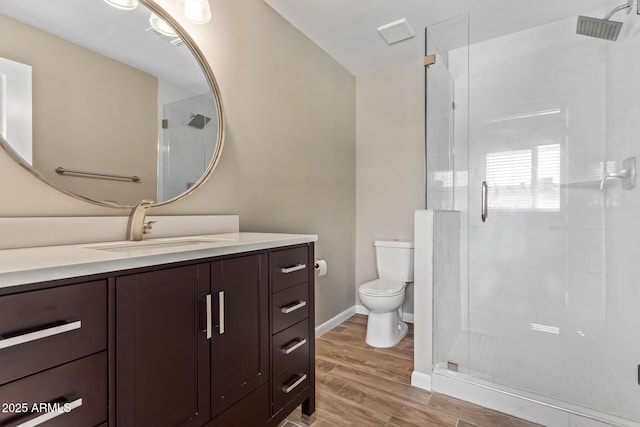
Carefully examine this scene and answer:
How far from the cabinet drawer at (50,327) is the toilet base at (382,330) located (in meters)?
1.98

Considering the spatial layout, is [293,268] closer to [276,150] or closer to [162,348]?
[162,348]

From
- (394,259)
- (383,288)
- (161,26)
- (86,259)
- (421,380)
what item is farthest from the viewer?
(394,259)

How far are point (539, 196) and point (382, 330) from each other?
5.04 ft

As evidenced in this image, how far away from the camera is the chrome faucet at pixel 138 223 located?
4.26 feet

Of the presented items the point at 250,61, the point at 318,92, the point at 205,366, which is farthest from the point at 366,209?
the point at 205,366

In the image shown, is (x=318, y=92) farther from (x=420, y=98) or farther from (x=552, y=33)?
(x=552, y=33)

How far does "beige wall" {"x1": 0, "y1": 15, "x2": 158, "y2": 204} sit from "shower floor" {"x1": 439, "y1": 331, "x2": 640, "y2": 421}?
1.99 m

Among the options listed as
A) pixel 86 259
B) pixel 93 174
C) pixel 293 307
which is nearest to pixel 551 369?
pixel 293 307

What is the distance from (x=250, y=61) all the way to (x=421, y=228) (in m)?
1.50

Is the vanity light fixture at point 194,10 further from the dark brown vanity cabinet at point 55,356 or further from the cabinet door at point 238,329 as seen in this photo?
the dark brown vanity cabinet at point 55,356

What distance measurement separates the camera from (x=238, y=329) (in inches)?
44.6

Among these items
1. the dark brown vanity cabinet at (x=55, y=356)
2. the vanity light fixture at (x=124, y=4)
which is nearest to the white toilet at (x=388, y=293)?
the dark brown vanity cabinet at (x=55, y=356)

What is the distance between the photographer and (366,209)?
3.14 metres

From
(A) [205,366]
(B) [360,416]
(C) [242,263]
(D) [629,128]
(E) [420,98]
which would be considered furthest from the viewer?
(E) [420,98]
